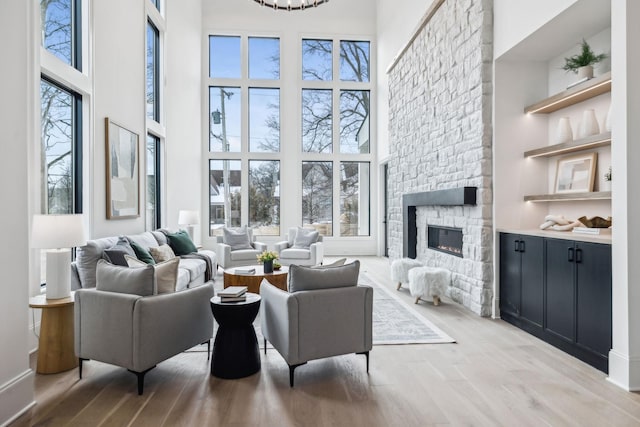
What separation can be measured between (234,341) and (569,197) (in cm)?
327

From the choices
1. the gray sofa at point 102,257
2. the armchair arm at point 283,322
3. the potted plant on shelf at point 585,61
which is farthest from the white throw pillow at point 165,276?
the potted plant on shelf at point 585,61

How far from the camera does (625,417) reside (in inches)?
89.0

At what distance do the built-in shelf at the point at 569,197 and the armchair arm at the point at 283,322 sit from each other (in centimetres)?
273

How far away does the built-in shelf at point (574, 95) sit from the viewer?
10.6ft

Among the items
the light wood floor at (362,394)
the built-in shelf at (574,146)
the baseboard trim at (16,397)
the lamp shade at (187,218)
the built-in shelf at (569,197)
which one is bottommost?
the light wood floor at (362,394)

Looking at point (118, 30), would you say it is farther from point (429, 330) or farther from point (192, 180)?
point (429, 330)

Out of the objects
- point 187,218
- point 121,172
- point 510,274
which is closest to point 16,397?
point 121,172

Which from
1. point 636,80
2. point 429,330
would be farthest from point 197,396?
point 636,80

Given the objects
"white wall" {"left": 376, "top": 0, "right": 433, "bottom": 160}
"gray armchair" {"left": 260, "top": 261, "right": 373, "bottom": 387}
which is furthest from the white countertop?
"white wall" {"left": 376, "top": 0, "right": 433, "bottom": 160}

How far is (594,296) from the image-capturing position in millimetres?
2941

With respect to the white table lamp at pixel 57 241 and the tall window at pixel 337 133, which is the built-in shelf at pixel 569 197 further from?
the tall window at pixel 337 133

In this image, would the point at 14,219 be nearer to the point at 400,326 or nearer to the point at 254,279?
the point at 254,279

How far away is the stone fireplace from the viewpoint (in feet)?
14.1

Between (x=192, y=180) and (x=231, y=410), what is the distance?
6867 mm
